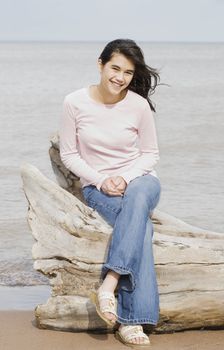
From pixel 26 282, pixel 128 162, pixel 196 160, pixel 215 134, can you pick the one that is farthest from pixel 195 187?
pixel 215 134

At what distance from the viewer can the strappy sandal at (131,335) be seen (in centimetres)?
481

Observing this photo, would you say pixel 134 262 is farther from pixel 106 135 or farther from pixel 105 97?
pixel 105 97

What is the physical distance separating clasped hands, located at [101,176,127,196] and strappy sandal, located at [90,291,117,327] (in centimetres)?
63

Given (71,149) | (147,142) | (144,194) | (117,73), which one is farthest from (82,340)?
(117,73)

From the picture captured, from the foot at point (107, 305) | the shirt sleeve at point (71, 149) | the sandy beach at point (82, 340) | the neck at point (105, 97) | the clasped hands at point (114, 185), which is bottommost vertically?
the sandy beach at point (82, 340)

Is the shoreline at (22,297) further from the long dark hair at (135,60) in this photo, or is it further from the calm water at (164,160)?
the long dark hair at (135,60)

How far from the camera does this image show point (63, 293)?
5.05 m

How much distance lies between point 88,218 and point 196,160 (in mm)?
8075

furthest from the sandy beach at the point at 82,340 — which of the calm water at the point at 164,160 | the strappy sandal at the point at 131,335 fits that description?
the calm water at the point at 164,160

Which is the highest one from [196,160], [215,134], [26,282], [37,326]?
[37,326]

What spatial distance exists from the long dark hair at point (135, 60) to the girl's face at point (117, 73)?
3 centimetres

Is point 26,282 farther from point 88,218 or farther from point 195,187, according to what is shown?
point 195,187

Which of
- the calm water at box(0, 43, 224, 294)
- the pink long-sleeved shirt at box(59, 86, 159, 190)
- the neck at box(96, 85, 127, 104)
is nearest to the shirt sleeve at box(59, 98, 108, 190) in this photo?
the pink long-sleeved shirt at box(59, 86, 159, 190)

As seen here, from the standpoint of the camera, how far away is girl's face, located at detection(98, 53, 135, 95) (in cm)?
527
